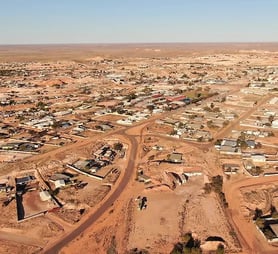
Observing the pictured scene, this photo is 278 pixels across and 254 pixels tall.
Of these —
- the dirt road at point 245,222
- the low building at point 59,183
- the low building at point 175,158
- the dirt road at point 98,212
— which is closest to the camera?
the dirt road at point 245,222

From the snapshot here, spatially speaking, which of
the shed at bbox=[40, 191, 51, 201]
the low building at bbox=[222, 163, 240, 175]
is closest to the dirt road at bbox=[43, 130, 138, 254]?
the shed at bbox=[40, 191, 51, 201]

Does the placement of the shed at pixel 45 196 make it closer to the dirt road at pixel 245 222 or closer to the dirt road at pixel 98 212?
the dirt road at pixel 98 212

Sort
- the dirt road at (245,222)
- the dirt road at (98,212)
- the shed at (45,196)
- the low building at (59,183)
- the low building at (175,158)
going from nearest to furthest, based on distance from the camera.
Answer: the dirt road at (245,222)
the dirt road at (98,212)
the shed at (45,196)
the low building at (59,183)
the low building at (175,158)

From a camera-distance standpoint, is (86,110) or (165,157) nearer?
(165,157)

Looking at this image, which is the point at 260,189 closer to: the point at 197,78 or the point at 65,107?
the point at 65,107

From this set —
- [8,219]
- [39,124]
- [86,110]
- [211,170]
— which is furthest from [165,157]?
[86,110]

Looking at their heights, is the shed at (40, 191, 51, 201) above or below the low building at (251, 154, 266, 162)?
below

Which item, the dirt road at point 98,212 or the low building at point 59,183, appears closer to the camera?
the dirt road at point 98,212

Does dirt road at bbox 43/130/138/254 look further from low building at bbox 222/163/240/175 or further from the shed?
low building at bbox 222/163/240/175

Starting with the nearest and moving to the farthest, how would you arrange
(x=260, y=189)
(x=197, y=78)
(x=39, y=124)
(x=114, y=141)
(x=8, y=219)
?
(x=8, y=219) < (x=260, y=189) < (x=114, y=141) < (x=39, y=124) < (x=197, y=78)

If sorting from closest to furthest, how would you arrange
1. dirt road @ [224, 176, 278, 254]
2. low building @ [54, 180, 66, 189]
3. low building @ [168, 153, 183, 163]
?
dirt road @ [224, 176, 278, 254], low building @ [54, 180, 66, 189], low building @ [168, 153, 183, 163]

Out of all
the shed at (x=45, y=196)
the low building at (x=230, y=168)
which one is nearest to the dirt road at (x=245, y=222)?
the low building at (x=230, y=168)
